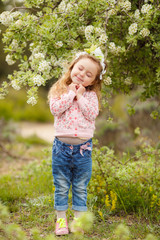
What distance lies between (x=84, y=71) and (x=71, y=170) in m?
0.86


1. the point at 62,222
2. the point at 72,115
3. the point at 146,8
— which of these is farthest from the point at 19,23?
the point at 62,222

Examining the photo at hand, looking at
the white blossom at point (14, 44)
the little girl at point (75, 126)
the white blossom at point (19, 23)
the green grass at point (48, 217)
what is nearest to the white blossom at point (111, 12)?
the little girl at point (75, 126)

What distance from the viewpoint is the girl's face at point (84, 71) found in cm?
254

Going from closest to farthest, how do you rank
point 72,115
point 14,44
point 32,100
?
point 32,100 < point 72,115 < point 14,44

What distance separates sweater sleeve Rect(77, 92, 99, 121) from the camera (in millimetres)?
2482

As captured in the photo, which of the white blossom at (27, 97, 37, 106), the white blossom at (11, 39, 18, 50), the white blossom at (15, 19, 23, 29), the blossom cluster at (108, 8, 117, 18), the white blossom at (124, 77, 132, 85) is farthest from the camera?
the white blossom at (124, 77, 132, 85)

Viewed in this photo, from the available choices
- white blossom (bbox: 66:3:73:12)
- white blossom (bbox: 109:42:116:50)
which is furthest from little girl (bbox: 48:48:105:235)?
white blossom (bbox: 66:3:73:12)

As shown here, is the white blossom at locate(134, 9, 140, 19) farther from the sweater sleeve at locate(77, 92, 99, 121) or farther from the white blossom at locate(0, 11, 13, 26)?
the white blossom at locate(0, 11, 13, 26)

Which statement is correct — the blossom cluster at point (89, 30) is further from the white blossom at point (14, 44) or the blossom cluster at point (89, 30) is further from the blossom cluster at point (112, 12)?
the white blossom at point (14, 44)

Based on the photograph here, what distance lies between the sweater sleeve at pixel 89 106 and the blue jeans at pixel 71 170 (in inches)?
9.8

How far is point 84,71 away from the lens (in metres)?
2.54

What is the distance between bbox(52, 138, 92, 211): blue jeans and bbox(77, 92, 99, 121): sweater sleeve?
0.25m

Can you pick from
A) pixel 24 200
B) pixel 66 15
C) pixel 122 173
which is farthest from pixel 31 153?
pixel 66 15

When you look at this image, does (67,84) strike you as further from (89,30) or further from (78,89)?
(89,30)
